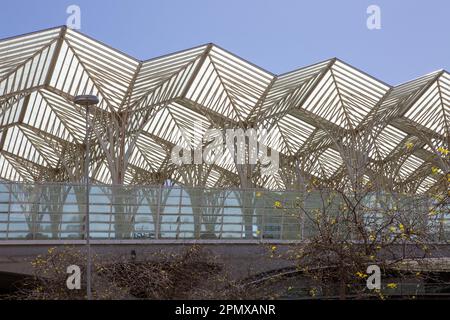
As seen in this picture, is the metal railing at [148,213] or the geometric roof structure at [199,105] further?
the geometric roof structure at [199,105]

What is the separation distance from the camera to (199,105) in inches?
1677

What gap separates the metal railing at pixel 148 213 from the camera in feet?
80.0

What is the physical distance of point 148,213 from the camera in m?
25.4

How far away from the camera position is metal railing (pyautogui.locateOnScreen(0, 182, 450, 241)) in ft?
80.0

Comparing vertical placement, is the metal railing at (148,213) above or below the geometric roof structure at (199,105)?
below

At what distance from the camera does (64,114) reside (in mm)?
46312

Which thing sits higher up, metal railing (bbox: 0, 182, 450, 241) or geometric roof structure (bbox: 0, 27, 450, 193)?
geometric roof structure (bbox: 0, 27, 450, 193)

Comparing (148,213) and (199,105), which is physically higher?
(199,105)

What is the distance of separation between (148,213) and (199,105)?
1788 centimetres

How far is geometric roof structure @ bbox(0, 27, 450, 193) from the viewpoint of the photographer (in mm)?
36250

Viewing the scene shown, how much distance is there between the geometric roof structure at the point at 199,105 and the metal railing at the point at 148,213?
6.70m

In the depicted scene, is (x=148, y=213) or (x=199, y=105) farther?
(x=199, y=105)

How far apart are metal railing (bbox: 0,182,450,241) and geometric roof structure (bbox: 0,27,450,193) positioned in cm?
670

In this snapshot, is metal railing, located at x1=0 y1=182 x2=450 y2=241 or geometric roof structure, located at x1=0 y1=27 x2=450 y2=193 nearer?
metal railing, located at x1=0 y1=182 x2=450 y2=241
